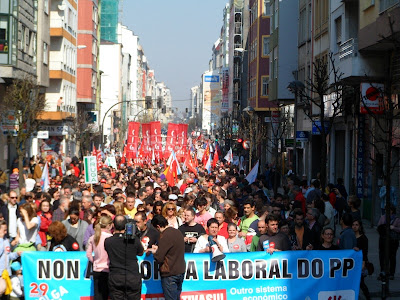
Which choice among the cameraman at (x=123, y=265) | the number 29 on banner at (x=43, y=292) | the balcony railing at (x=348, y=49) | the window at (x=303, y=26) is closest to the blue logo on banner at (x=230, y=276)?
the number 29 on banner at (x=43, y=292)

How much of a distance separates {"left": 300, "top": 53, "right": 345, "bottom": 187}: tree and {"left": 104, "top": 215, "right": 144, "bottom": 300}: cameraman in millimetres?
13646

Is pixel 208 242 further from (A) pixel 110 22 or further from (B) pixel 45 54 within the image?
(A) pixel 110 22

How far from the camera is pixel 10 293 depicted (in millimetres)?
11656

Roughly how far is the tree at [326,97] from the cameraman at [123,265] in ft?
44.8

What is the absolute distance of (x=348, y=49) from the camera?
27.4 m

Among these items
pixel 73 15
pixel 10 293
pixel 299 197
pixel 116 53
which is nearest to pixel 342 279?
pixel 10 293

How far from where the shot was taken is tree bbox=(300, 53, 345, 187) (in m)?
24.2

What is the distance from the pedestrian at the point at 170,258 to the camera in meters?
10.8

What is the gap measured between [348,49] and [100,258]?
1789 centimetres

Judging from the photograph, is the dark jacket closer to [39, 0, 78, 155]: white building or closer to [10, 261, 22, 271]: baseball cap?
[10, 261, 22, 271]: baseball cap

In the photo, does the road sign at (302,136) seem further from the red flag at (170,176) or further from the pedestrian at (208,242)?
the pedestrian at (208,242)

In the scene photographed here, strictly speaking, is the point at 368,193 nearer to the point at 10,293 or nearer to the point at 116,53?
the point at 10,293

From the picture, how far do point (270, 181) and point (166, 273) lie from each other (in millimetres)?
32336

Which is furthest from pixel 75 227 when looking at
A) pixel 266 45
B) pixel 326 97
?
pixel 266 45
